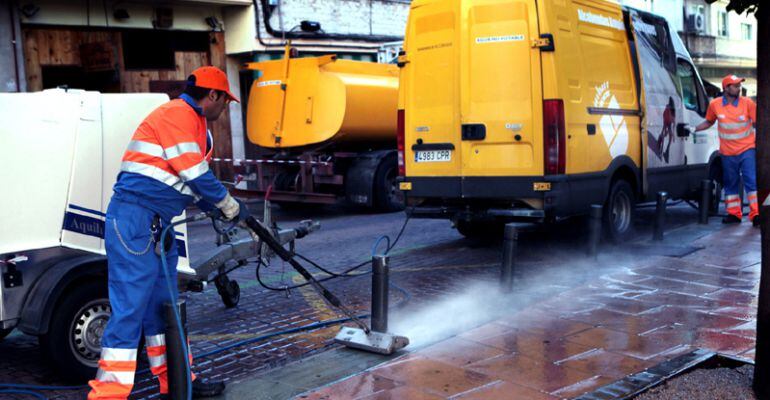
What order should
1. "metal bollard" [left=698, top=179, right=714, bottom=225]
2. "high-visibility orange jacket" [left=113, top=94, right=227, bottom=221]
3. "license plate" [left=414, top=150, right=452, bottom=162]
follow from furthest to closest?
"metal bollard" [left=698, top=179, right=714, bottom=225] → "license plate" [left=414, top=150, right=452, bottom=162] → "high-visibility orange jacket" [left=113, top=94, right=227, bottom=221]

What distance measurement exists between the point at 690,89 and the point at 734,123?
1.03 meters

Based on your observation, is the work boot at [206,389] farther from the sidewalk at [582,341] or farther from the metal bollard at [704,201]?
the metal bollard at [704,201]

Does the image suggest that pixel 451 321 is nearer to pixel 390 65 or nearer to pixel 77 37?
pixel 390 65

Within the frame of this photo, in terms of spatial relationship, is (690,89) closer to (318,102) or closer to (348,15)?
(318,102)

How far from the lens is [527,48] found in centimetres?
777

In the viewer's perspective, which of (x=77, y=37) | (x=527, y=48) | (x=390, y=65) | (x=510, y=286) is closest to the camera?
→ (x=510, y=286)

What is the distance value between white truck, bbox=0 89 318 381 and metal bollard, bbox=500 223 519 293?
3273mm

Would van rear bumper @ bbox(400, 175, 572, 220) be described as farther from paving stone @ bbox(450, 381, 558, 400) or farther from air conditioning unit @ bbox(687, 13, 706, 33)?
air conditioning unit @ bbox(687, 13, 706, 33)

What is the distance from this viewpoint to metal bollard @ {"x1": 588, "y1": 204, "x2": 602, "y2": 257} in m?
7.96

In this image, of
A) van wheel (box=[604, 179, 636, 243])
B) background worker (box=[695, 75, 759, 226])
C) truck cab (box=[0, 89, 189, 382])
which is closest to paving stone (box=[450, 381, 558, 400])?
truck cab (box=[0, 89, 189, 382])

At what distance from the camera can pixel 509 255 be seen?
6875mm

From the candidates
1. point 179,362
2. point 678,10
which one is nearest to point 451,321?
point 179,362

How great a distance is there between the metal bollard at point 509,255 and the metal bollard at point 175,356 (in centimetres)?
351

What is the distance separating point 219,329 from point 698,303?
12.4ft
